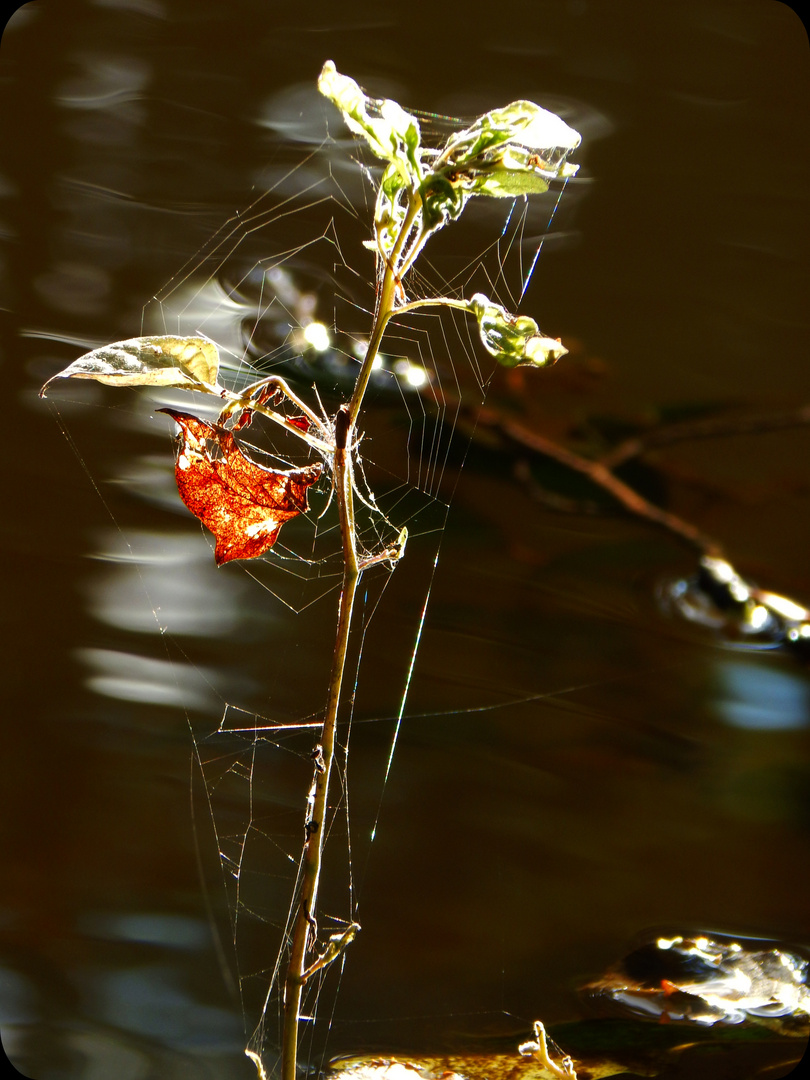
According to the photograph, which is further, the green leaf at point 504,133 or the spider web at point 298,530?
the spider web at point 298,530

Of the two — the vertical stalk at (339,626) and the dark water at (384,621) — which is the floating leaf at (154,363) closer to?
the vertical stalk at (339,626)

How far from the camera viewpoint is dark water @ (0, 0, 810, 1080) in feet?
1.76

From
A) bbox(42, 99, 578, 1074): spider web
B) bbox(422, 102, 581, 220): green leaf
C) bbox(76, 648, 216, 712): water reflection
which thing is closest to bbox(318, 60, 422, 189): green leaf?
bbox(422, 102, 581, 220): green leaf

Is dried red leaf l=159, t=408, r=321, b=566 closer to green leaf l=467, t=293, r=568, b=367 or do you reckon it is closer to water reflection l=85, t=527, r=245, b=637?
green leaf l=467, t=293, r=568, b=367

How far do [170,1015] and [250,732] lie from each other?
0.20 m

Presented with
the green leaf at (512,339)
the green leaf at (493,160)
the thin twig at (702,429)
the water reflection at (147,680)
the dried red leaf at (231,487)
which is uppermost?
the green leaf at (493,160)

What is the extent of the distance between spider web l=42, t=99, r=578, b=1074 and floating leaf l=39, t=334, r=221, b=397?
0.30m

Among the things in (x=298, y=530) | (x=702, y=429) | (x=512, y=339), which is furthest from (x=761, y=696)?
(x=512, y=339)

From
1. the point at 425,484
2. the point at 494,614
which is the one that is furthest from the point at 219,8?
the point at 494,614

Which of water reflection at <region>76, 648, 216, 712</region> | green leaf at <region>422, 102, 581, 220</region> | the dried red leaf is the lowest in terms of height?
water reflection at <region>76, 648, 216, 712</region>

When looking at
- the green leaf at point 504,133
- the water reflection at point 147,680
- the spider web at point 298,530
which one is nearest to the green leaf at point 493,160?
the green leaf at point 504,133

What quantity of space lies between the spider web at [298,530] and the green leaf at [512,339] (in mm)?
315

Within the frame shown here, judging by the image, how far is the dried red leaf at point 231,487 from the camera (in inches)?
9.5

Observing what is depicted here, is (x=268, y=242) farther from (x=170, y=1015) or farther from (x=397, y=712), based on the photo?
→ (x=170, y=1015)
